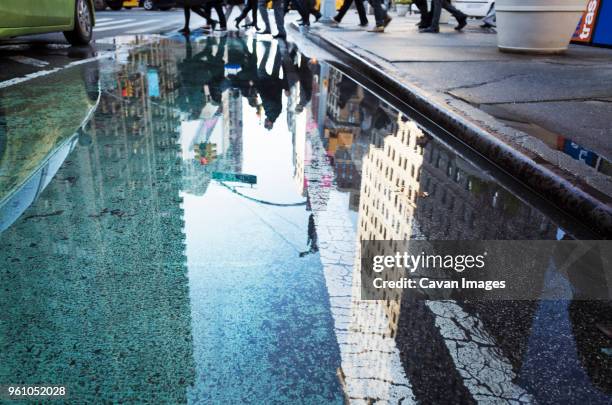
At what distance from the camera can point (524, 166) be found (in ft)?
10.9

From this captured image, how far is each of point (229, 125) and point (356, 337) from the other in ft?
10.3

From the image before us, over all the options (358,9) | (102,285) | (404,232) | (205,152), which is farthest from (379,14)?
(102,285)

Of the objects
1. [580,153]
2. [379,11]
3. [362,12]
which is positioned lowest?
[580,153]

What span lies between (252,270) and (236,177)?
124cm

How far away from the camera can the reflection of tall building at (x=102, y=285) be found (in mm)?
1605

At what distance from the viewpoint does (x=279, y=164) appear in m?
3.70

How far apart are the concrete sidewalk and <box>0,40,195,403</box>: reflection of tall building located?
222cm

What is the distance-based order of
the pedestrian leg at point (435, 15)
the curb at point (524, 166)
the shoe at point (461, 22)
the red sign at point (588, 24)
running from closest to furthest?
the curb at point (524, 166) < the red sign at point (588, 24) < the pedestrian leg at point (435, 15) < the shoe at point (461, 22)

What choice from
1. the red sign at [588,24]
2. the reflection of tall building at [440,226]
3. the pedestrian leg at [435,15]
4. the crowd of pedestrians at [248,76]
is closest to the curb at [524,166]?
the reflection of tall building at [440,226]

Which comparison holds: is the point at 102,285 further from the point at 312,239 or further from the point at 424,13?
the point at 424,13

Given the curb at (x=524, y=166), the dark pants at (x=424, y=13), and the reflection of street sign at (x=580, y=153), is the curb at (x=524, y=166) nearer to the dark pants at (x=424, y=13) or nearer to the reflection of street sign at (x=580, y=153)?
the reflection of street sign at (x=580, y=153)

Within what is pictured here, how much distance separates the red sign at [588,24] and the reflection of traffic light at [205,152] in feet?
32.5

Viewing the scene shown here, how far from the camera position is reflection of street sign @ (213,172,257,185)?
11.0 feet

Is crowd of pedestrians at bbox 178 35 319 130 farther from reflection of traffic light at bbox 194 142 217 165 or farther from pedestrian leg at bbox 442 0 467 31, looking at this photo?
pedestrian leg at bbox 442 0 467 31
